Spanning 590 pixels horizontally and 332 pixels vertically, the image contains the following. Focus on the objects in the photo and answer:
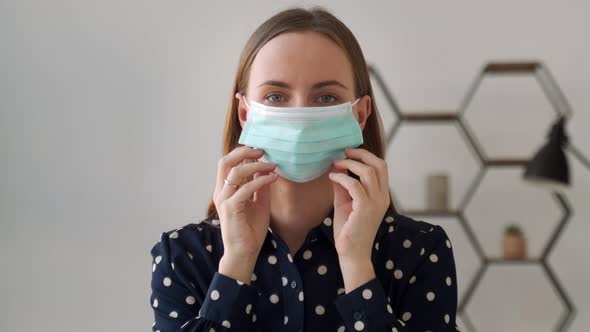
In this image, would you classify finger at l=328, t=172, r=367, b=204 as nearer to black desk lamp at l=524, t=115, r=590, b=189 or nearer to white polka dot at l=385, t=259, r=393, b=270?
white polka dot at l=385, t=259, r=393, b=270

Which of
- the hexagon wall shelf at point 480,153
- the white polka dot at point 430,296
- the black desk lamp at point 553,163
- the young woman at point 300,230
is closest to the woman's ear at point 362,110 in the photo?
the young woman at point 300,230

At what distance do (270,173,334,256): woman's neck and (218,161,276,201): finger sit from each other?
0.26 feet

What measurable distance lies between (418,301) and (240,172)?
0.41 metres

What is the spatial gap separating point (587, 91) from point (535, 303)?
94cm

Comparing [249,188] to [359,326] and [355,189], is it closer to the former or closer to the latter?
[355,189]

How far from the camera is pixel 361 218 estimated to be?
1.35 meters

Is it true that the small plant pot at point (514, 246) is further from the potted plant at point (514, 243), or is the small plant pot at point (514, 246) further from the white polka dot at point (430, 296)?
the white polka dot at point (430, 296)

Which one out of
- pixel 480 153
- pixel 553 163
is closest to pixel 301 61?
pixel 553 163

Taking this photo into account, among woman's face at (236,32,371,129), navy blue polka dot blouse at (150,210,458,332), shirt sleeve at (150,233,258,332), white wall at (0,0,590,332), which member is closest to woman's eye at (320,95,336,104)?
woman's face at (236,32,371,129)

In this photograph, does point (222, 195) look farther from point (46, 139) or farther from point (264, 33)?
point (46, 139)

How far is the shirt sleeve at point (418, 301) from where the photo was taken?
129 centimetres

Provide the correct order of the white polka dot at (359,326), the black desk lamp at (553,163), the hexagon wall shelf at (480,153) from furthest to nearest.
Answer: the hexagon wall shelf at (480,153) < the black desk lamp at (553,163) < the white polka dot at (359,326)

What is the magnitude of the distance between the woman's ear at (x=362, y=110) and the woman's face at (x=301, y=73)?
0.05 meters

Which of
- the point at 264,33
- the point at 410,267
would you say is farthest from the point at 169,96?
the point at 410,267
